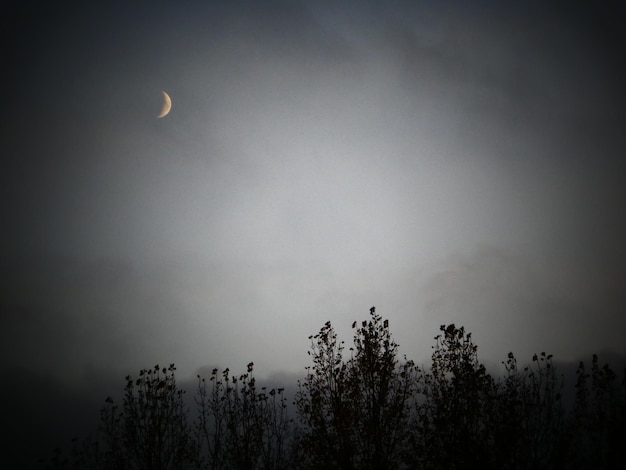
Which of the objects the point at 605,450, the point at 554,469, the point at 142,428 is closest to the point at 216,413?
the point at 142,428

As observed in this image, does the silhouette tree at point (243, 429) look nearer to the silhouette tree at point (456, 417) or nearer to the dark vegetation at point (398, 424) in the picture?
the dark vegetation at point (398, 424)

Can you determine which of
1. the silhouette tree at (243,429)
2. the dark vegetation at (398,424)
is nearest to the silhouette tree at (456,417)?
the dark vegetation at (398,424)

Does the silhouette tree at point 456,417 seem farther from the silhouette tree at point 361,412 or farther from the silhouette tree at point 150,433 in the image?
the silhouette tree at point 150,433

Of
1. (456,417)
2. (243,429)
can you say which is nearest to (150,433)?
(243,429)

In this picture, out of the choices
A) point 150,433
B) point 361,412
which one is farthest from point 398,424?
point 150,433

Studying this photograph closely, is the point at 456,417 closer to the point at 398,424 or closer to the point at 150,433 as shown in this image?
the point at 398,424

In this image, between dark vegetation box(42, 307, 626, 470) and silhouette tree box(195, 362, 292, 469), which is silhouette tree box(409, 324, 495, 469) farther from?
silhouette tree box(195, 362, 292, 469)

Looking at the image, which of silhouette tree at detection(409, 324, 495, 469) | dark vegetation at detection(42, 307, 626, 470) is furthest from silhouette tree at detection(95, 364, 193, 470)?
silhouette tree at detection(409, 324, 495, 469)

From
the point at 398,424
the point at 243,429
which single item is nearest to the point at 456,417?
the point at 398,424

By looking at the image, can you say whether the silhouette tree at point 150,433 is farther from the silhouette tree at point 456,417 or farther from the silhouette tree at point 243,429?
the silhouette tree at point 456,417

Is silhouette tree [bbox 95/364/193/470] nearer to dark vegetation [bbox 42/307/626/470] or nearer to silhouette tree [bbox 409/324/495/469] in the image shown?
dark vegetation [bbox 42/307/626/470]

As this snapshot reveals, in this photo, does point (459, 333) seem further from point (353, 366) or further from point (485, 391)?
point (353, 366)

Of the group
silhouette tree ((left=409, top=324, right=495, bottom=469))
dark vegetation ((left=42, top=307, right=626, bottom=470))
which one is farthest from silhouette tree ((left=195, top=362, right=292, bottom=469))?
silhouette tree ((left=409, top=324, right=495, bottom=469))

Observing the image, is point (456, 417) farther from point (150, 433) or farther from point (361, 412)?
point (150, 433)
